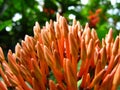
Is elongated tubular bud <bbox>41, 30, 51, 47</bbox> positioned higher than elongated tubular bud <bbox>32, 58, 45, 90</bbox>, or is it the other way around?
elongated tubular bud <bbox>41, 30, 51, 47</bbox>

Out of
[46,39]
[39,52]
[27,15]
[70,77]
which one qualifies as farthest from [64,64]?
[27,15]

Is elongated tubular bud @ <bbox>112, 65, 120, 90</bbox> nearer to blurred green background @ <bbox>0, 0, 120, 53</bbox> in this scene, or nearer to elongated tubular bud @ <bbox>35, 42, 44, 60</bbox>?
elongated tubular bud @ <bbox>35, 42, 44, 60</bbox>

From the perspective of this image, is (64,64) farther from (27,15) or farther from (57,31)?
(27,15)

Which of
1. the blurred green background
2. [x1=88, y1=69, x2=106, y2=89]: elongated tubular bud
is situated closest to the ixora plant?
[x1=88, y1=69, x2=106, y2=89]: elongated tubular bud

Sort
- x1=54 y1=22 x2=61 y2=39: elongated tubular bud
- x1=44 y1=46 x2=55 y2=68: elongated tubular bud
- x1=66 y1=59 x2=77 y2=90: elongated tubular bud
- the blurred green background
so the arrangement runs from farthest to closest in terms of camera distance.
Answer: the blurred green background, x1=54 y1=22 x2=61 y2=39: elongated tubular bud, x1=44 y1=46 x2=55 y2=68: elongated tubular bud, x1=66 y1=59 x2=77 y2=90: elongated tubular bud

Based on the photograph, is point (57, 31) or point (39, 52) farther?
point (57, 31)

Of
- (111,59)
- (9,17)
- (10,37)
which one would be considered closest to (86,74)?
(111,59)

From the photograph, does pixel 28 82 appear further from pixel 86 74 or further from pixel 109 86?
pixel 109 86

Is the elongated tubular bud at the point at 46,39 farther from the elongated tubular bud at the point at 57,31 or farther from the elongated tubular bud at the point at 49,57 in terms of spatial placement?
the elongated tubular bud at the point at 49,57
